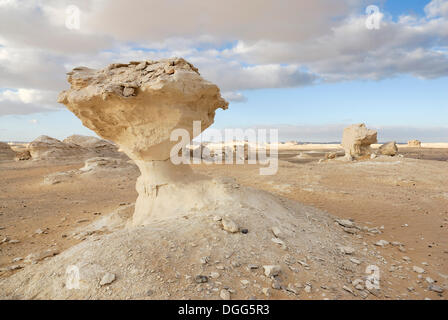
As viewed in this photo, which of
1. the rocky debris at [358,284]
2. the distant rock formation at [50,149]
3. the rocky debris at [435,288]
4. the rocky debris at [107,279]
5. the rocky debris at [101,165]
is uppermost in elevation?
the distant rock formation at [50,149]

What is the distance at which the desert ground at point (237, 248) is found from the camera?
10.2ft

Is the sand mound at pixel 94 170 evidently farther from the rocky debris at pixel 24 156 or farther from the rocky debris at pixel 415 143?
the rocky debris at pixel 415 143

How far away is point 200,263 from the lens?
3416mm

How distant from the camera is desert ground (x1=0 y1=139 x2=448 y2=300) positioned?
10.2ft

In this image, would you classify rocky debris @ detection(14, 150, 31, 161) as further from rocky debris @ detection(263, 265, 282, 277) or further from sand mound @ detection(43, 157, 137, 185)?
rocky debris @ detection(263, 265, 282, 277)

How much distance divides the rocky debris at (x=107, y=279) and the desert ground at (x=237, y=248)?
0.4 inches

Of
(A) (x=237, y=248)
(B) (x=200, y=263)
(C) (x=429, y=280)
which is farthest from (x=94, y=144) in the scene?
(C) (x=429, y=280)

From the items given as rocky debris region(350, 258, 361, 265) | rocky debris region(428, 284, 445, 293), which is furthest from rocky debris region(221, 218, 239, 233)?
rocky debris region(428, 284, 445, 293)

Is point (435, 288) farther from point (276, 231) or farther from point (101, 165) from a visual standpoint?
point (101, 165)

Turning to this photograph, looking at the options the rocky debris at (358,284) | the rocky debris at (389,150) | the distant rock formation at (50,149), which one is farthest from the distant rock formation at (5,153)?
the rocky debris at (389,150)

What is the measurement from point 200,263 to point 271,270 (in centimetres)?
88

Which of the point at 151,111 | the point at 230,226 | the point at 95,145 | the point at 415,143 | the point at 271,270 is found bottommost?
the point at 271,270

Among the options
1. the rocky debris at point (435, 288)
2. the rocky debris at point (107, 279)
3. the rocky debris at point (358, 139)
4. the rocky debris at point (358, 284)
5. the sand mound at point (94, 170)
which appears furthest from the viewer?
the rocky debris at point (358, 139)
